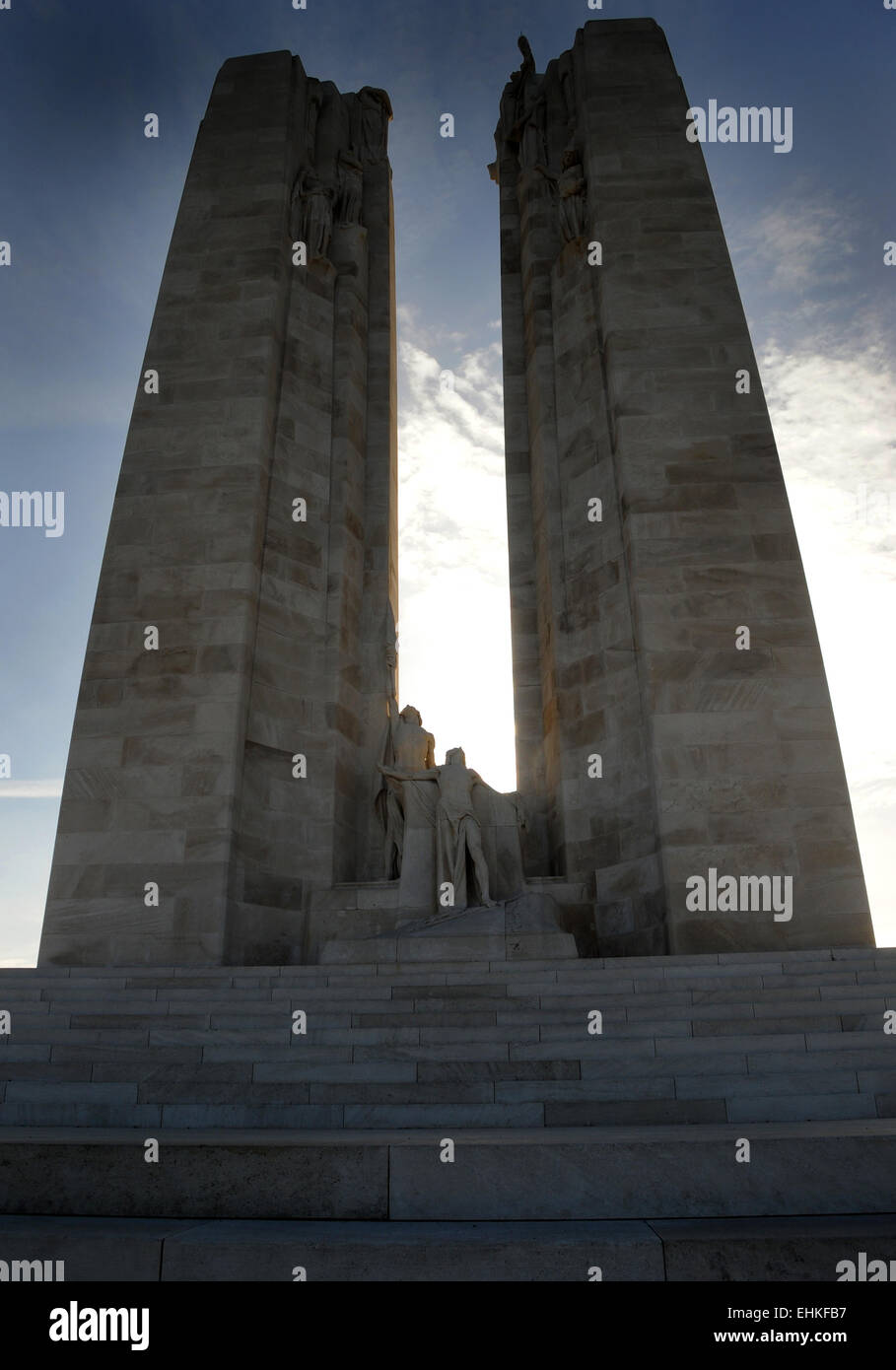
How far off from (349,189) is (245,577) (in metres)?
9.91

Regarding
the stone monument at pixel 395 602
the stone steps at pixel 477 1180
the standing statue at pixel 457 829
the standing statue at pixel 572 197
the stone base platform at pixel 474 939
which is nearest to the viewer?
the stone steps at pixel 477 1180

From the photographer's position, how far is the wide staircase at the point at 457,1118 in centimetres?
363

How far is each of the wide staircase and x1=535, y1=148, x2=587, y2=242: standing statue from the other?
13.7m

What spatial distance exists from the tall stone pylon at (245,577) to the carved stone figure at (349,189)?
0.06 meters

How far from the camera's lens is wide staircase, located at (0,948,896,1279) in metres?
3.63

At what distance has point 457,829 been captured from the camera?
38.3ft

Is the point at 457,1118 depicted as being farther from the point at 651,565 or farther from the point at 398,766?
the point at 651,565

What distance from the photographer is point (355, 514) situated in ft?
53.3

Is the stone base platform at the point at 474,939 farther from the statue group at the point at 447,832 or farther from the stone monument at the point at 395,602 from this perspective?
the statue group at the point at 447,832

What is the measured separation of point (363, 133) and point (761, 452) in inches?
487
